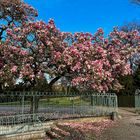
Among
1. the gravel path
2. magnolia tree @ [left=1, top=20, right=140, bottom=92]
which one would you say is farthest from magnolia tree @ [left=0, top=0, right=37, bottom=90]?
the gravel path

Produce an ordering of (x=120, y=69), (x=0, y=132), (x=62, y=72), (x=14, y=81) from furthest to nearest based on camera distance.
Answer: (x=120, y=69) → (x=62, y=72) → (x=14, y=81) → (x=0, y=132)

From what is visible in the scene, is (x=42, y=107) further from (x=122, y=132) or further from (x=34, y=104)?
(x=122, y=132)

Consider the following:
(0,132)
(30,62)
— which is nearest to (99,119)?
(30,62)

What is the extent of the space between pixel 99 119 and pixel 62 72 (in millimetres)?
4270

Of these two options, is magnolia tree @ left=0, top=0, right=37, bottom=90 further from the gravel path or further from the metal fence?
the gravel path

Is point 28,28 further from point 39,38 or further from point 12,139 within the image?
point 12,139

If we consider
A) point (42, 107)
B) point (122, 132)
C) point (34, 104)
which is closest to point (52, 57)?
point (34, 104)

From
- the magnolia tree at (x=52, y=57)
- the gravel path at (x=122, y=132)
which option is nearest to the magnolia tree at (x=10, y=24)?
the magnolia tree at (x=52, y=57)

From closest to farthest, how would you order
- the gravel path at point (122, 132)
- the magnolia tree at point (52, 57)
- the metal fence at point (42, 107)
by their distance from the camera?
1. the metal fence at point (42, 107)
2. the gravel path at point (122, 132)
3. the magnolia tree at point (52, 57)

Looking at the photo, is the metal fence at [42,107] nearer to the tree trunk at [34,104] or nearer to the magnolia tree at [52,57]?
the tree trunk at [34,104]

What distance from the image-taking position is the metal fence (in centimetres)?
1227

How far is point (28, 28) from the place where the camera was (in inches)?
527

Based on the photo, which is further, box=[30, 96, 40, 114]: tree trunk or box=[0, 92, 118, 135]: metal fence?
box=[30, 96, 40, 114]: tree trunk

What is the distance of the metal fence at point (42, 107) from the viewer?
1227 cm
